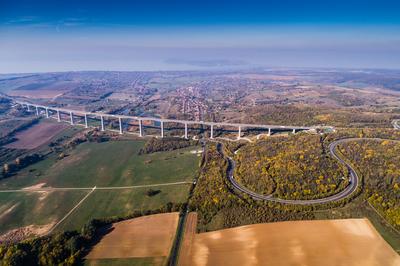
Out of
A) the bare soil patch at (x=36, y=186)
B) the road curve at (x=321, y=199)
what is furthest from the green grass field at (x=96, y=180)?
the road curve at (x=321, y=199)

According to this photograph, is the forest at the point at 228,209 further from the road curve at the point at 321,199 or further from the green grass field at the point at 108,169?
the green grass field at the point at 108,169

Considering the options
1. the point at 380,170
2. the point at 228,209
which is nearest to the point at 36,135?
the point at 228,209

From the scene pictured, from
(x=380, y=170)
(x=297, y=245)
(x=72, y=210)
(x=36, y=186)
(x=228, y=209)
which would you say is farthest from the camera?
(x=36, y=186)

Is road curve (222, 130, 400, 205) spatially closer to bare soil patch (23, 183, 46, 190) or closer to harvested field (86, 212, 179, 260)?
harvested field (86, 212, 179, 260)

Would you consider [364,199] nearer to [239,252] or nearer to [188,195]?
[239,252]

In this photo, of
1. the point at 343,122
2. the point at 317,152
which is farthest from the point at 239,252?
the point at 343,122

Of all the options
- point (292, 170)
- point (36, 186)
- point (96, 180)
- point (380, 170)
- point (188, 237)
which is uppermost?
point (380, 170)

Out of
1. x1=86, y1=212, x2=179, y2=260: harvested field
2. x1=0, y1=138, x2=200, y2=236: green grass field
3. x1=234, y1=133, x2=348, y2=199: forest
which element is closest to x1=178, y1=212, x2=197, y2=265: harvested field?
x1=86, y1=212, x2=179, y2=260: harvested field

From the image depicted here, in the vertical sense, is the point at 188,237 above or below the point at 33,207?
above

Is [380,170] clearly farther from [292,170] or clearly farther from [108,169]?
[108,169]
